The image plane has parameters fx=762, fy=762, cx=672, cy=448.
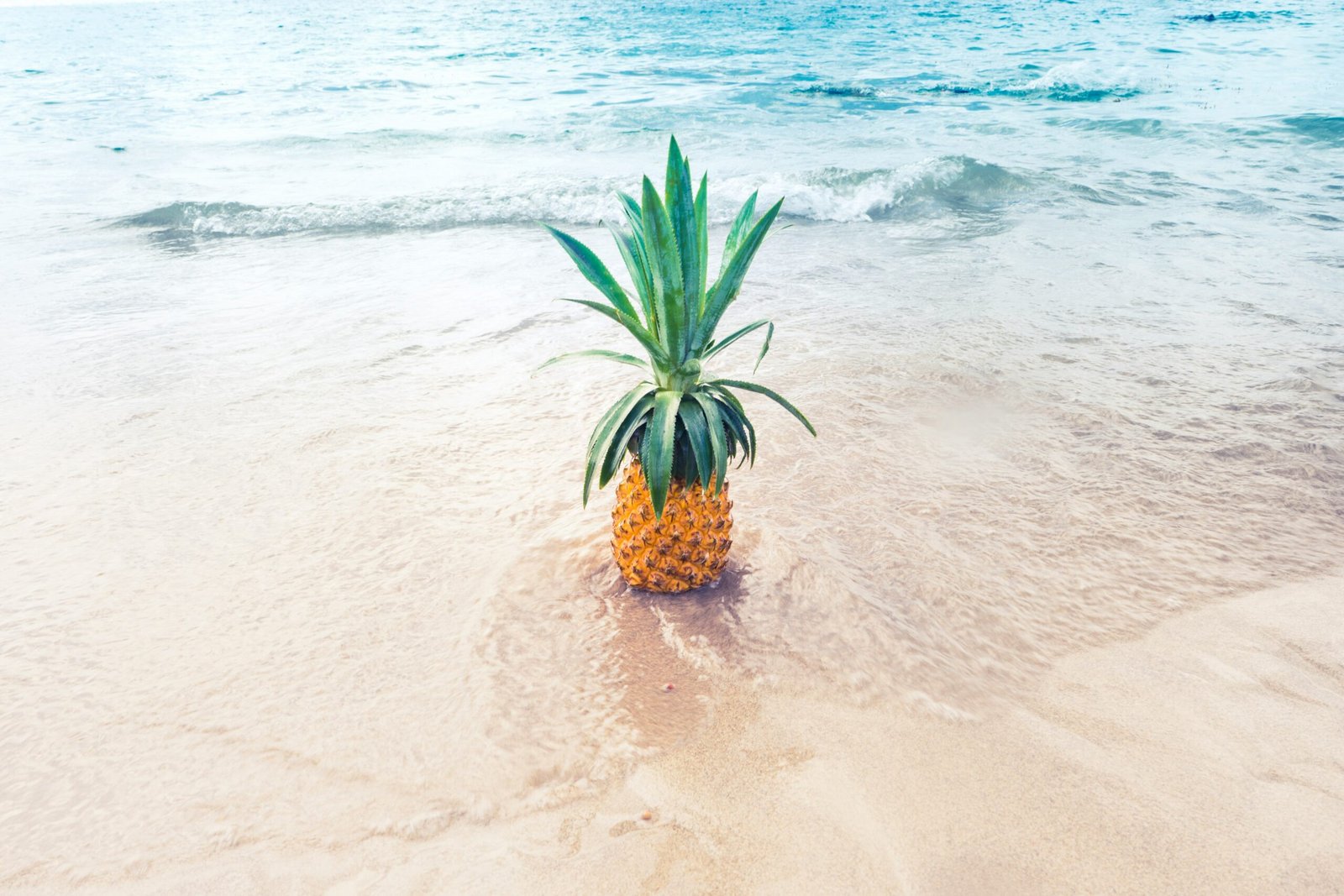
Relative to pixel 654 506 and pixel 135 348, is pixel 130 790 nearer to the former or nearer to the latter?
pixel 654 506

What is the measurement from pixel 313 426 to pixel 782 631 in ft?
8.89

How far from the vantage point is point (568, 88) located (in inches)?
707

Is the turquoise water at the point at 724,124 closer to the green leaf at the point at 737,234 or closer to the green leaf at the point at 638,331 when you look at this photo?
the green leaf at the point at 737,234

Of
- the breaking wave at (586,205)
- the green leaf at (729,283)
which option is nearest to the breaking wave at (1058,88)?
the breaking wave at (586,205)

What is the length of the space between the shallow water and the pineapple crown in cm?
62

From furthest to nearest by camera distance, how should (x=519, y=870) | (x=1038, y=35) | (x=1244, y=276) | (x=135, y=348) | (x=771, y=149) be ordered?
(x=1038, y=35) < (x=771, y=149) < (x=1244, y=276) < (x=135, y=348) < (x=519, y=870)

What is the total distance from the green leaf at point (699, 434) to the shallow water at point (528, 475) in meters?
0.58

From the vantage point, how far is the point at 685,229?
2234 millimetres

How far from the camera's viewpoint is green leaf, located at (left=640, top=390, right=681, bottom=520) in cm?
229

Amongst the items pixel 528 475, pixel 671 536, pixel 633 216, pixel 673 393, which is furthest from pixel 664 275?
pixel 528 475

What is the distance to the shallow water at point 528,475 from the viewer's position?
2193 mm

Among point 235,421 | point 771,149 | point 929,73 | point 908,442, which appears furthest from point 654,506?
point 929,73

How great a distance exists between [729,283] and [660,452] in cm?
56

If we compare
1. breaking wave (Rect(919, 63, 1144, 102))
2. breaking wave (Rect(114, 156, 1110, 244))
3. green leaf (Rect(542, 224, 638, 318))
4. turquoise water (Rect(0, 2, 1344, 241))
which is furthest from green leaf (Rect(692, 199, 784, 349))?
breaking wave (Rect(919, 63, 1144, 102))
